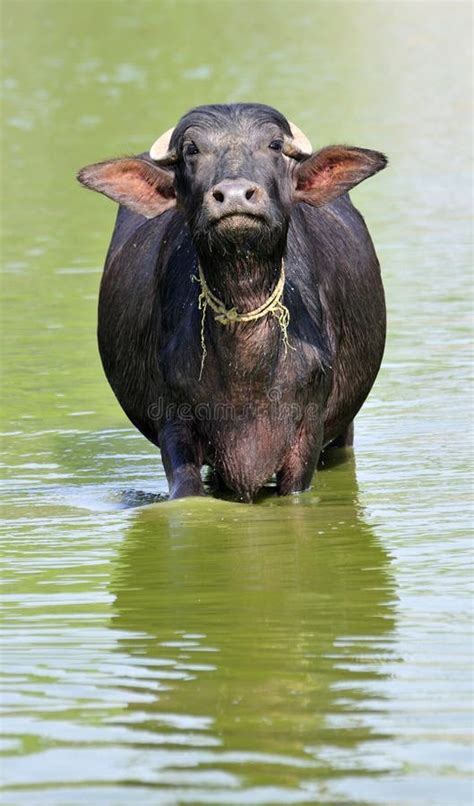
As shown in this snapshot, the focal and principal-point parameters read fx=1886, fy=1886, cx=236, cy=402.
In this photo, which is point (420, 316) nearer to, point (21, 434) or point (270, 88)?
point (21, 434)

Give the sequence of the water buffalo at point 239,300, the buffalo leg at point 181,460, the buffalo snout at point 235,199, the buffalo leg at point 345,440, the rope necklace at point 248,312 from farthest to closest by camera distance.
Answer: the buffalo leg at point 345,440 < the buffalo leg at point 181,460 < the rope necklace at point 248,312 < the water buffalo at point 239,300 < the buffalo snout at point 235,199

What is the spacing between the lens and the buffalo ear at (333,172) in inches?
334

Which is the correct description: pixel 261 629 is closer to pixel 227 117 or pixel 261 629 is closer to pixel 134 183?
pixel 227 117

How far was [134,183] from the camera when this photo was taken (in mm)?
8602

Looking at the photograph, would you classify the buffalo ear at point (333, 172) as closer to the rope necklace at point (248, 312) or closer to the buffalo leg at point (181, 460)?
the rope necklace at point (248, 312)

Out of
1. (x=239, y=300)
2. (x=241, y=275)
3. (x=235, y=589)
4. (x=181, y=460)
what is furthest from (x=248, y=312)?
(x=235, y=589)

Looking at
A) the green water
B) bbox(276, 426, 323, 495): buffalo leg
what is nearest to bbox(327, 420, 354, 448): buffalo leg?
the green water

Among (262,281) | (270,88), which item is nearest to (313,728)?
(262,281)

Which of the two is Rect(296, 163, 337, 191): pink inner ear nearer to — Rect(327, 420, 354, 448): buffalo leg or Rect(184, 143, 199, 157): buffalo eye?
Rect(184, 143, 199, 157): buffalo eye

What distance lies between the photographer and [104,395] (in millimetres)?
12039

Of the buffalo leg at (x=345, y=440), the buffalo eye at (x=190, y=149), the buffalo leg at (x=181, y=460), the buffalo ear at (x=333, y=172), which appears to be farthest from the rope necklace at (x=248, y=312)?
the buffalo leg at (x=345, y=440)

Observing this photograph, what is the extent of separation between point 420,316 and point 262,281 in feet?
17.6

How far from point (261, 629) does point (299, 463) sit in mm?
2447

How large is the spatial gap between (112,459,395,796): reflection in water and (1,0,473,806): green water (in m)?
0.01
